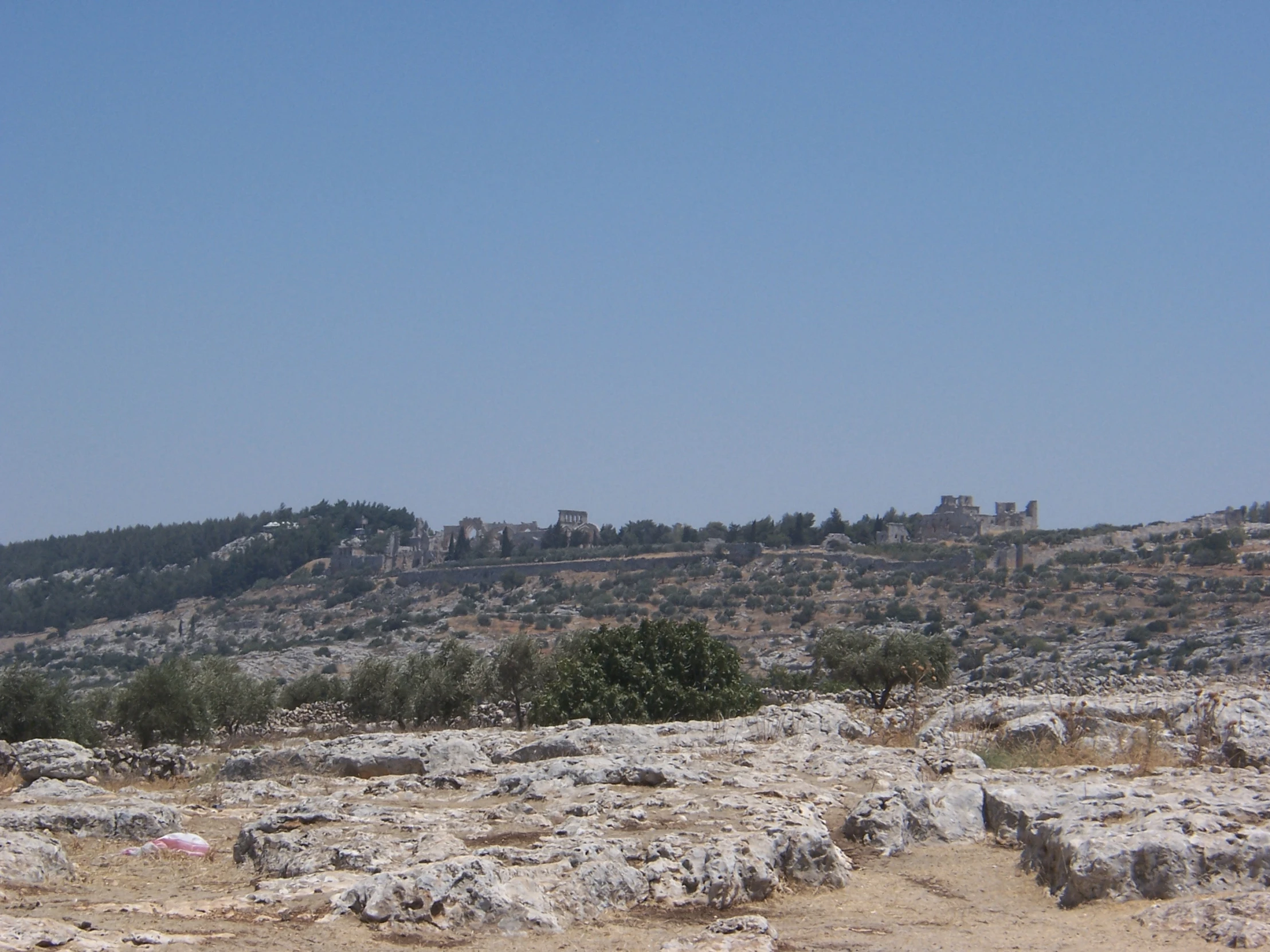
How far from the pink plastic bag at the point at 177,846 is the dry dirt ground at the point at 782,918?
700mm

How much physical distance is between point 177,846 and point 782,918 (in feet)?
15.7

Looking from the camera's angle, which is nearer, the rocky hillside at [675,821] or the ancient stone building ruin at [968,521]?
the rocky hillside at [675,821]

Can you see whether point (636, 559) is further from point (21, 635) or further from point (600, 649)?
point (600, 649)

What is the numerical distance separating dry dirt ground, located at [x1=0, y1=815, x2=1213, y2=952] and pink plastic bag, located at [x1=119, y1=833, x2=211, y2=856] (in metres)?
0.70

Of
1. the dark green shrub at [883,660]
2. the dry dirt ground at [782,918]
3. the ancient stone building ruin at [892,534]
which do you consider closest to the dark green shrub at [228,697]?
the dark green shrub at [883,660]

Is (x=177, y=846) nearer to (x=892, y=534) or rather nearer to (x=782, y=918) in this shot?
(x=782, y=918)

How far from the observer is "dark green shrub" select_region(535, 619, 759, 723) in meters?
18.5

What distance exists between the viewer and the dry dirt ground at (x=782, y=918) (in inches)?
224

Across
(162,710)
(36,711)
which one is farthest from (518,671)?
(36,711)

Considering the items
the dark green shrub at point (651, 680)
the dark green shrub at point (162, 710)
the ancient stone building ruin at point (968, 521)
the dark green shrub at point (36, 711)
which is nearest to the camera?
the dark green shrub at point (651, 680)

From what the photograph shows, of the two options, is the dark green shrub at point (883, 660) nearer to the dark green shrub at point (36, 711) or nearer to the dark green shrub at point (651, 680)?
the dark green shrub at point (651, 680)

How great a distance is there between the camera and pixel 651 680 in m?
19.1

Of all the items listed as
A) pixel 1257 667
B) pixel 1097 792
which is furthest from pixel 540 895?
pixel 1257 667

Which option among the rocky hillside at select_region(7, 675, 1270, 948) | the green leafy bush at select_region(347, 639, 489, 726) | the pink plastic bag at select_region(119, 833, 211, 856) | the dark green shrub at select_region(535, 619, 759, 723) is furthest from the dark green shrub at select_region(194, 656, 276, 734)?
the pink plastic bag at select_region(119, 833, 211, 856)
